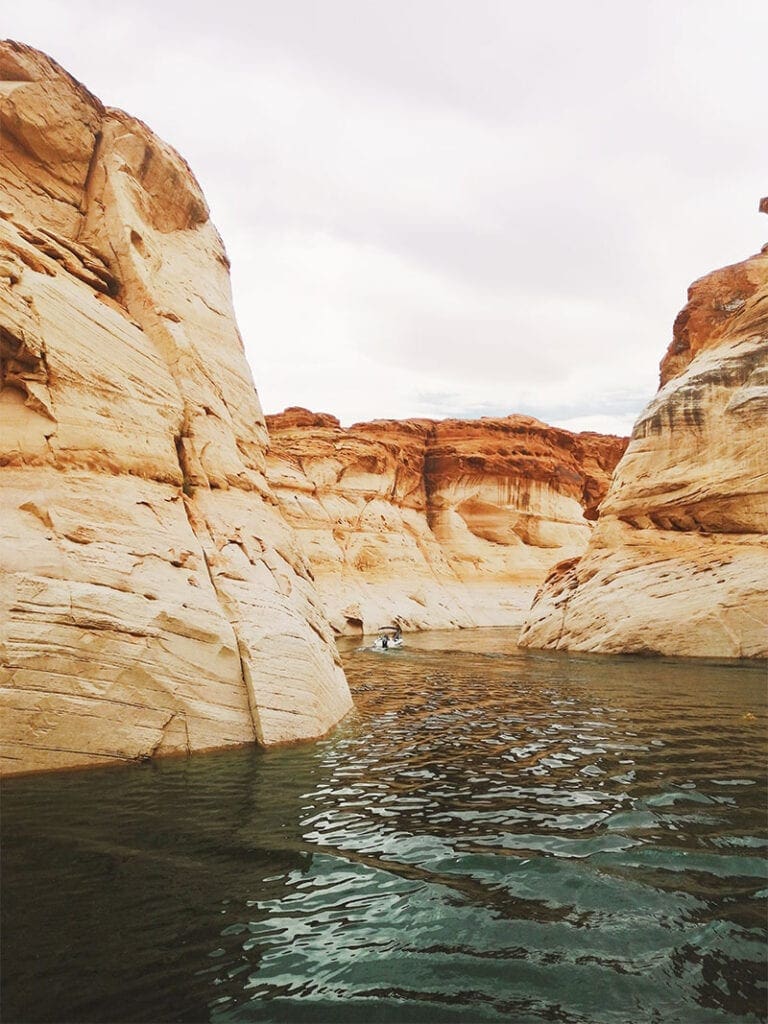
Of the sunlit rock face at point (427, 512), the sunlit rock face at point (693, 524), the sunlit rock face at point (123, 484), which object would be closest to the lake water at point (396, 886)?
the sunlit rock face at point (123, 484)

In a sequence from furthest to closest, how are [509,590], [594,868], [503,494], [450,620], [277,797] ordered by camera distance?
[503,494] < [509,590] < [450,620] < [277,797] < [594,868]

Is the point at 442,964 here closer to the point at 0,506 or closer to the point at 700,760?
the point at 700,760

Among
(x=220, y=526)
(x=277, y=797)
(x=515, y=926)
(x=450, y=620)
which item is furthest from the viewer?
(x=450, y=620)

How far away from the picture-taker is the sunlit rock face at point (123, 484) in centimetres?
819

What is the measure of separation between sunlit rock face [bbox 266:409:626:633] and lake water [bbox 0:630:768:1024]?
3204 centimetres

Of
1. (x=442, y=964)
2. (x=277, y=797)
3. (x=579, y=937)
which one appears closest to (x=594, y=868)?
(x=579, y=937)

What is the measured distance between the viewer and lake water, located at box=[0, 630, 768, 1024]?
3.71m

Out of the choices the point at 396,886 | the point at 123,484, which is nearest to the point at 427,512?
the point at 123,484

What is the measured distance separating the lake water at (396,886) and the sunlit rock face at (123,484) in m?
0.94

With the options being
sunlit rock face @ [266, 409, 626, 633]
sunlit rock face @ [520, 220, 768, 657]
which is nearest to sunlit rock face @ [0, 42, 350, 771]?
sunlit rock face @ [520, 220, 768, 657]

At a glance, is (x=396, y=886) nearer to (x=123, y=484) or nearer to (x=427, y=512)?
(x=123, y=484)

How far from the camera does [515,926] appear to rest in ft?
14.7

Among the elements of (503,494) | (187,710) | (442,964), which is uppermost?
(503,494)

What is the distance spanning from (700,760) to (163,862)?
7094mm
